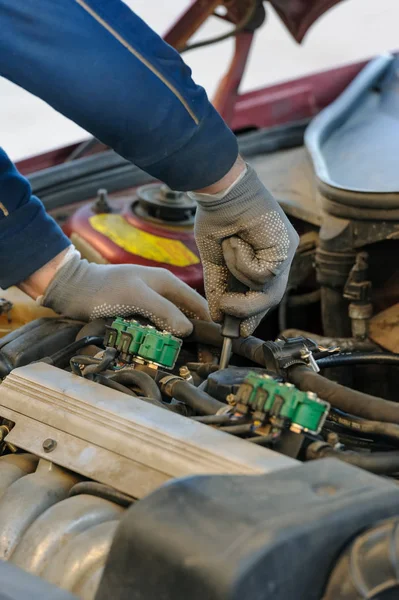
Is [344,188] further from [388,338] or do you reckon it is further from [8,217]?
Result: [8,217]

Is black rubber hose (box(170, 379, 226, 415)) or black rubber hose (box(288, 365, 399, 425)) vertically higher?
black rubber hose (box(288, 365, 399, 425))

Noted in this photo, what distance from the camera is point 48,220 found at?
1.54 m

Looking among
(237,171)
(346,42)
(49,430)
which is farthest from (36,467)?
(346,42)

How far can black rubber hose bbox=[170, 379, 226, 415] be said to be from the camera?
A: 3.43 ft

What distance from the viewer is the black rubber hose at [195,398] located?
1046 mm

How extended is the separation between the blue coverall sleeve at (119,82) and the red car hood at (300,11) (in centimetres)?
140

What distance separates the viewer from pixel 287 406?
0.91 meters

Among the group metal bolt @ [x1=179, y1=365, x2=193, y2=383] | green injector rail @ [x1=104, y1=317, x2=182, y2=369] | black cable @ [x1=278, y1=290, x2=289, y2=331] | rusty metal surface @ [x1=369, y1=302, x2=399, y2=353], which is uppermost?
green injector rail @ [x1=104, y1=317, x2=182, y2=369]

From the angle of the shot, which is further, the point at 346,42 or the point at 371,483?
the point at 346,42

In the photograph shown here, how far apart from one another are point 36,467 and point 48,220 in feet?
1.99

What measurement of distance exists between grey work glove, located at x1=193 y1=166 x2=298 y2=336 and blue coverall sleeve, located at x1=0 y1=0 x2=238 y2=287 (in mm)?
56

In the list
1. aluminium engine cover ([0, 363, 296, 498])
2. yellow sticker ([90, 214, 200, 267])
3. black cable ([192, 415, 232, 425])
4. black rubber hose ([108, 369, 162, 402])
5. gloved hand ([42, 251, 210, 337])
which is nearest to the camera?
aluminium engine cover ([0, 363, 296, 498])

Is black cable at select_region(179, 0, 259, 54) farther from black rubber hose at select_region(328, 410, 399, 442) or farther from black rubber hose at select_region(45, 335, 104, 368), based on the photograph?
black rubber hose at select_region(328, 410, 399, 442)

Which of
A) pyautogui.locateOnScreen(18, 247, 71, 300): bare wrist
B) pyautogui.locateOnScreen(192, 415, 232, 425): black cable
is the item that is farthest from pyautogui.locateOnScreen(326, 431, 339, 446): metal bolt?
pyautogui.locateOnScreen(18, 247, 71, 300): bare wrist
